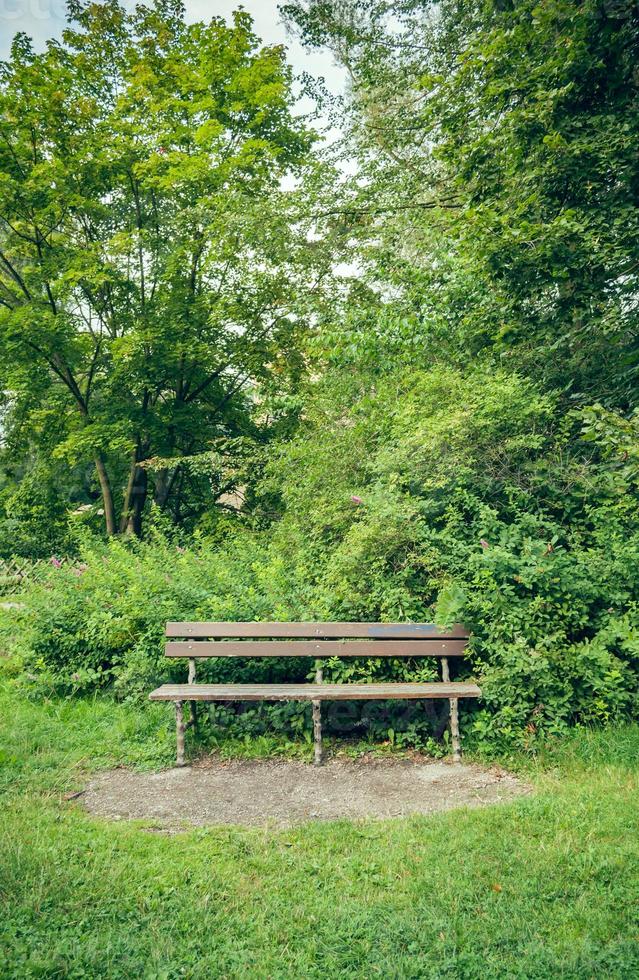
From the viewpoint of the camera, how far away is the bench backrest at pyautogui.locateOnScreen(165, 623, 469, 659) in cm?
513

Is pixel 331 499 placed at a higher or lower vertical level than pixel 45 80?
lower

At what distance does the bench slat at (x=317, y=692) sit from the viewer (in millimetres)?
4762

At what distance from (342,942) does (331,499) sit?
4.87 metres

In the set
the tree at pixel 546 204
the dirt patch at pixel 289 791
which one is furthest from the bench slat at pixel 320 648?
the tree at pixel 546 204

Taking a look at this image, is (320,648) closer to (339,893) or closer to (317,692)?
(317,692)

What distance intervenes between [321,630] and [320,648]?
0.50ft

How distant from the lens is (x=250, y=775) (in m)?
4.58

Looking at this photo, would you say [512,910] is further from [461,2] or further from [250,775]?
[461,2]

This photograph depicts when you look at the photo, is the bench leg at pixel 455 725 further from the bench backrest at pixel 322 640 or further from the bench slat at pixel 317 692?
the bench backrest at pixel 322 640

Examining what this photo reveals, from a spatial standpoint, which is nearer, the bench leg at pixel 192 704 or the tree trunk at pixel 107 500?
the bench leg at pixel 192 704

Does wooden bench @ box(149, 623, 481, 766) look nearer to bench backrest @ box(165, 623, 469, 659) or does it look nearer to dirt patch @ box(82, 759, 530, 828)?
bench backrest @ box(165, 623, 469, 659)

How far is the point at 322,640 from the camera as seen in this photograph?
537 cm

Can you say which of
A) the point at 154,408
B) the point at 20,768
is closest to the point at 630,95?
the point at 20,768

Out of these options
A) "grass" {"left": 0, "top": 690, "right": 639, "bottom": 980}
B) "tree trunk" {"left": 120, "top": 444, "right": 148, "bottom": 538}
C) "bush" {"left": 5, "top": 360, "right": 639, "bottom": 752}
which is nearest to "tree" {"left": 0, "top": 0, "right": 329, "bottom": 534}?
"tree trunk" {"left": 120, "top": 444, "right": 148, "bottom": 538}
